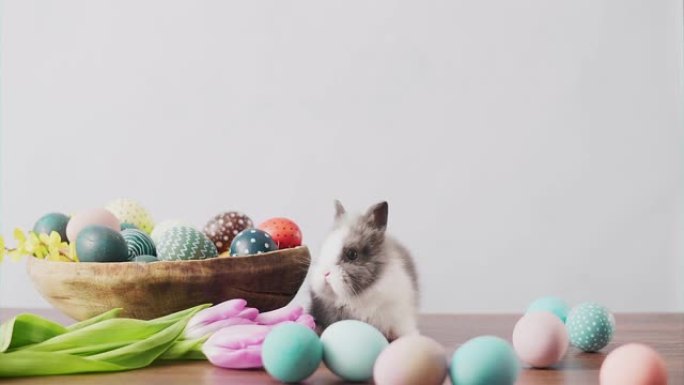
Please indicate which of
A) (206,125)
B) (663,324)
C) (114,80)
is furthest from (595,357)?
(114,80)

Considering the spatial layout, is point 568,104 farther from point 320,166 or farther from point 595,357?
point 595,357

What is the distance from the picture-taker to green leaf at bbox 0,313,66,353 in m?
1.08

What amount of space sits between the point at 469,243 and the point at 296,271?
4.48ft

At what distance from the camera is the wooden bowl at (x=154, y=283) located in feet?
3.84

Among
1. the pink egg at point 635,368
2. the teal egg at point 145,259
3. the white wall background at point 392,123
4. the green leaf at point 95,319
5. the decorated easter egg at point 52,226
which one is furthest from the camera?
the white wall background at point 392,123

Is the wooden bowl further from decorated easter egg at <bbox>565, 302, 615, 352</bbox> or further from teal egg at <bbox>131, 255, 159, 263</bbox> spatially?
decorated easter egg at <bbox>565, 302, 615, 352</bbox>

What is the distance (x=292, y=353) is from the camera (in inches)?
37.8

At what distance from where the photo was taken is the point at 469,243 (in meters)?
2.56

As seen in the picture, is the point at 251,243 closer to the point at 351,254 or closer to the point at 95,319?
the point at 351,254

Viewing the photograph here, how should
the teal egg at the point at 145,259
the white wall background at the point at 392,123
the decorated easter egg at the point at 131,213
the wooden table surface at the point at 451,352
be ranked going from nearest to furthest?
the wooden table surface at the point at 451,352 → the teal egg at the point at 145,259 → the decorated easter egg at the point at 131,213 → the white wall background at the point at 392,123

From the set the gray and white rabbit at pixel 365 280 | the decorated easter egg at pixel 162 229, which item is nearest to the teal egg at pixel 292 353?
the gray and white rabbit at pixel 365 280

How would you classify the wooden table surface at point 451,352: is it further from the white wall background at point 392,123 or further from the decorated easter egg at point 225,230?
the white wall background at point 392,123

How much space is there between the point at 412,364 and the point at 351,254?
0.38 metres

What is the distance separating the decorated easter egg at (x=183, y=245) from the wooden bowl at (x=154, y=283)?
0.23 ft
